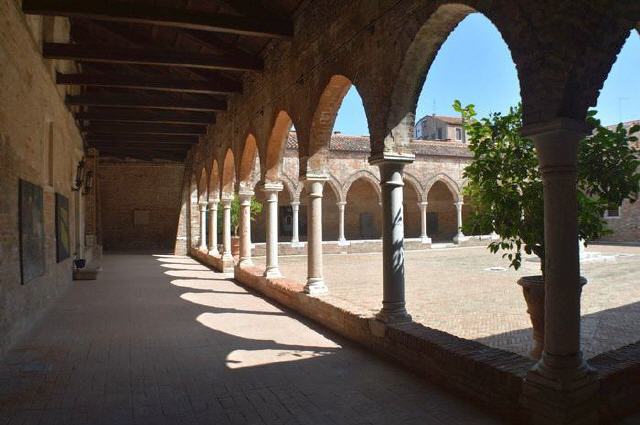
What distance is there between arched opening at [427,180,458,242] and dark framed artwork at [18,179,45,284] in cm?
2655

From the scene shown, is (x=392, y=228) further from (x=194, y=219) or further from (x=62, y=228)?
(x=194, y=219)

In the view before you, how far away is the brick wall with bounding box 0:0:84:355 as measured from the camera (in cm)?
555

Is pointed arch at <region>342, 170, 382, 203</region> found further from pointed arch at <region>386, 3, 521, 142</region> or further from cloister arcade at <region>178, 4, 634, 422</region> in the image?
pointed arch at <region>386, 3, 521, 142</region>

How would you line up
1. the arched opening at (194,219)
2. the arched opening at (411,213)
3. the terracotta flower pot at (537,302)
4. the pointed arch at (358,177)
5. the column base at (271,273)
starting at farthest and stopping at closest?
the arched opening at (411,213), the pointed arch at (358,177), the arched opening at (194,219), the column base at (271,273), the terracotta flower pot at (537,302)

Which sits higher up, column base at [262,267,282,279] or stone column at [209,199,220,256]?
stone column at [209,199,220,256]

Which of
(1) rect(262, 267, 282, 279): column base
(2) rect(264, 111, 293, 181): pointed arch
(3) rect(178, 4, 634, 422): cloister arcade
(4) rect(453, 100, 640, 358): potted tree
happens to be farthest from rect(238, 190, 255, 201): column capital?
(4) rect(453, 100, 640, 358): potted tree

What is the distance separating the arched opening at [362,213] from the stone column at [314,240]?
71.2ft

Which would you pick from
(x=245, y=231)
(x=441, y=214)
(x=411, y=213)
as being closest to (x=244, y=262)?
(x=245, y=231)

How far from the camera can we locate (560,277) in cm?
352

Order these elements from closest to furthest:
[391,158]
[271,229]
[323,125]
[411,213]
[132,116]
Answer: [391,158] < [323,125] < [271,229] < [132,116] < [411,213]

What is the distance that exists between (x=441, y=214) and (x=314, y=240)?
999 inches

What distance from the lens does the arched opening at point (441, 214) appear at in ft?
104

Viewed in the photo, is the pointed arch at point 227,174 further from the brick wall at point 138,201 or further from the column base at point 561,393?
the column base at point 561,393

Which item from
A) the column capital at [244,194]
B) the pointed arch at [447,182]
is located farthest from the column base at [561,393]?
the pointed arch at [447,182]
